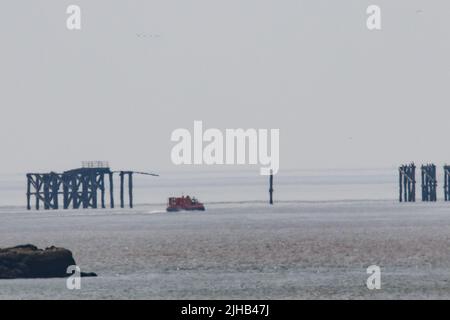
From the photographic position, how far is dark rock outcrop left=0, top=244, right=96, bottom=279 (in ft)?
293

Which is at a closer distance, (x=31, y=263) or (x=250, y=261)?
(x=31, y=263)

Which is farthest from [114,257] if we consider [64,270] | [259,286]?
[259,286]

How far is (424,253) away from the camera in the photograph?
113 m

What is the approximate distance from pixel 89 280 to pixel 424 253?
33108 millimetres

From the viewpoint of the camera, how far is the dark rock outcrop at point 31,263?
8919 centimetres

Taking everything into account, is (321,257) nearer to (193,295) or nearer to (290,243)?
(290,243)

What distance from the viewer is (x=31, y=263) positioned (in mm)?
89375

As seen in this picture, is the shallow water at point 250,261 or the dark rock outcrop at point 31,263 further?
the dark rock outcrop at point 31,263

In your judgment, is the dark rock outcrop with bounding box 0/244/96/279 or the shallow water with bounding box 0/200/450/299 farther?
the dark rock outcrop with bounding box 0/244/96/279
